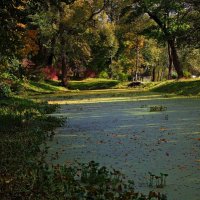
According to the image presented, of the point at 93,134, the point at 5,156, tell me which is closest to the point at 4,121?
the point at 93,134

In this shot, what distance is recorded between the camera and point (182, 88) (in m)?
25.9

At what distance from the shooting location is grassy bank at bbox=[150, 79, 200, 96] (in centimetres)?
2370

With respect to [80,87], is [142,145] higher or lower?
lower

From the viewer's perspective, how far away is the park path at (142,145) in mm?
5988

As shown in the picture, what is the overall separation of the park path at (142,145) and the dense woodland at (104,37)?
3674mm

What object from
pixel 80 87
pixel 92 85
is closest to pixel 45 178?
pixel 80 87

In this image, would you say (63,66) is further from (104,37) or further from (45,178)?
(45,178)

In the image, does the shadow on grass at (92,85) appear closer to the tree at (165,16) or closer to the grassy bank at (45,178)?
the tree at (165,16)

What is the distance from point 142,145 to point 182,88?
59.0 ft

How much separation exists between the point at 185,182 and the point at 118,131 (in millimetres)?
4822

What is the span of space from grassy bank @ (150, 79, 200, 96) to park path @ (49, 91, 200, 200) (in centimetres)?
1006

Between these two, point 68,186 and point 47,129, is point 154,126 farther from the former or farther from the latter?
point 68,186

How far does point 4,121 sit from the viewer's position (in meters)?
10.8

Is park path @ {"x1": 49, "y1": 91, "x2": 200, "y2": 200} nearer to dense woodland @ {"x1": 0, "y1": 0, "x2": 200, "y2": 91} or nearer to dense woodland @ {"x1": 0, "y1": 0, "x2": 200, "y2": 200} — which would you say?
dense woodland @ {"x1": 0, "y1": 0, "x2": 200, "y2": 200}
